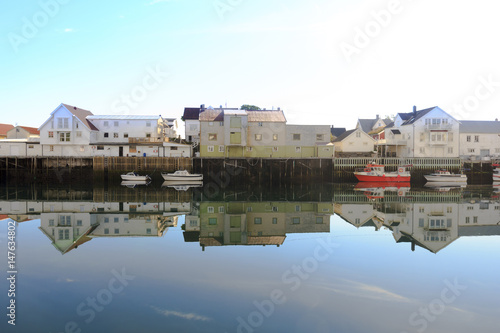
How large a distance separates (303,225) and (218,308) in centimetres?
1328

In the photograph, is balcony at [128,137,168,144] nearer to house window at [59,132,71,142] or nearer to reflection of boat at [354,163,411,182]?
house window at [59,132,71,142]

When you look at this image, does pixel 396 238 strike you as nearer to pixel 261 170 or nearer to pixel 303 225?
pixel 303 225

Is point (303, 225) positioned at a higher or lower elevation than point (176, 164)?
lower

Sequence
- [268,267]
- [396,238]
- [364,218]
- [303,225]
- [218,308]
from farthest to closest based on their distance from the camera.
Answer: [364,218] → [303,225] → [396,238] → [268,267] → [218,308]

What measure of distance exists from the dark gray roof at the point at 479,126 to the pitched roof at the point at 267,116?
35.8 metres

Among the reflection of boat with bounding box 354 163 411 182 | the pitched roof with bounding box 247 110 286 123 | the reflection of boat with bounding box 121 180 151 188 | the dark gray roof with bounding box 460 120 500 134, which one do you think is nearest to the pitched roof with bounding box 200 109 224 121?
the pitched roof with bounding box 247 110 286 123

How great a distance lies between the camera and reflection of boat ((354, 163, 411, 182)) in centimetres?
5616

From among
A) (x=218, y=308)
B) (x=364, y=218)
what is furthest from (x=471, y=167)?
(x=218, y=308)

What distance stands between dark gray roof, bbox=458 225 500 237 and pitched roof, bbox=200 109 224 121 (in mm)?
41634

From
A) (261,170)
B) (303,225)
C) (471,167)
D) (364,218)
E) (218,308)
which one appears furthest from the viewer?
(471,167)

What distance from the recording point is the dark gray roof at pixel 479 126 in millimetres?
68125

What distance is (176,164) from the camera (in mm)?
54125

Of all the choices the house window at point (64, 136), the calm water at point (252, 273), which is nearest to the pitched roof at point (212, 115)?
the house window at point (64, 136)

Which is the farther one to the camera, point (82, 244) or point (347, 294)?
point (82, 244)
